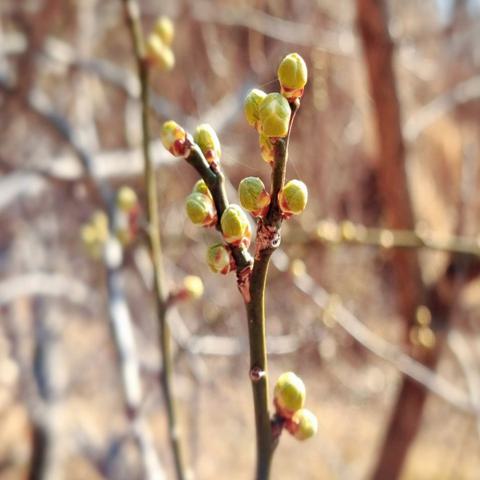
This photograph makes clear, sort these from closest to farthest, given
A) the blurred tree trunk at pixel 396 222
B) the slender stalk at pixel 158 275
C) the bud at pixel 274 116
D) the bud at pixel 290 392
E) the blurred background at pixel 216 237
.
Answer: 1. the bud at pixel 274 116
2. the bud at pixel 290 392
3. the slender stalk at pixel 158 275
4. the blurred background at pixel 216 237
5. the blurred tree trunk at pixel 396 222

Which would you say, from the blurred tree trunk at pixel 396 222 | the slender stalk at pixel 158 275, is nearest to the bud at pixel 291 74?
the slender stalk at pixel 158 275

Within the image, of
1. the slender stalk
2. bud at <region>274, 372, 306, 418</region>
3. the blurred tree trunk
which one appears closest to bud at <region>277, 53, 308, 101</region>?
bud at <region>274, 372, 306, 418</region>

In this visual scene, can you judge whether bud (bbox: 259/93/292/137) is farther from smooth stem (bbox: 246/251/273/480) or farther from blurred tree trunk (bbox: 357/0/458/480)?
blurred tree trunk (bbox: 357/0/458/480)

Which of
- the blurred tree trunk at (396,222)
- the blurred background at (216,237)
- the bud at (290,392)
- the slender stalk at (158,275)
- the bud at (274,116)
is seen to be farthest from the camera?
the blurred tree trunk at (396,222)

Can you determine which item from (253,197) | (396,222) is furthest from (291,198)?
(396,222)

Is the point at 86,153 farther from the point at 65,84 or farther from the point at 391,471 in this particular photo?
the point at 65,84

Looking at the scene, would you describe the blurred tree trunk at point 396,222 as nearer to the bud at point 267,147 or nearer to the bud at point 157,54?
the bud at point 157,54

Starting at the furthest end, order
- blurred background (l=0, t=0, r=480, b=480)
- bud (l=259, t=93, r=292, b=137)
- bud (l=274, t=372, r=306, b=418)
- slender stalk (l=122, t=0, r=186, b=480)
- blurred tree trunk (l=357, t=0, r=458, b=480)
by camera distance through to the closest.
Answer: blurred tree trunk (l=357, t=0, r=458, b=480), blurred background (l=0, t=0, r=480, b=480), slender stalk (l=122, t=0, r=186, b=480), bud (l=274, t=372, r=306, b=418), bud (l=259, t=93, r=292, b=137)
